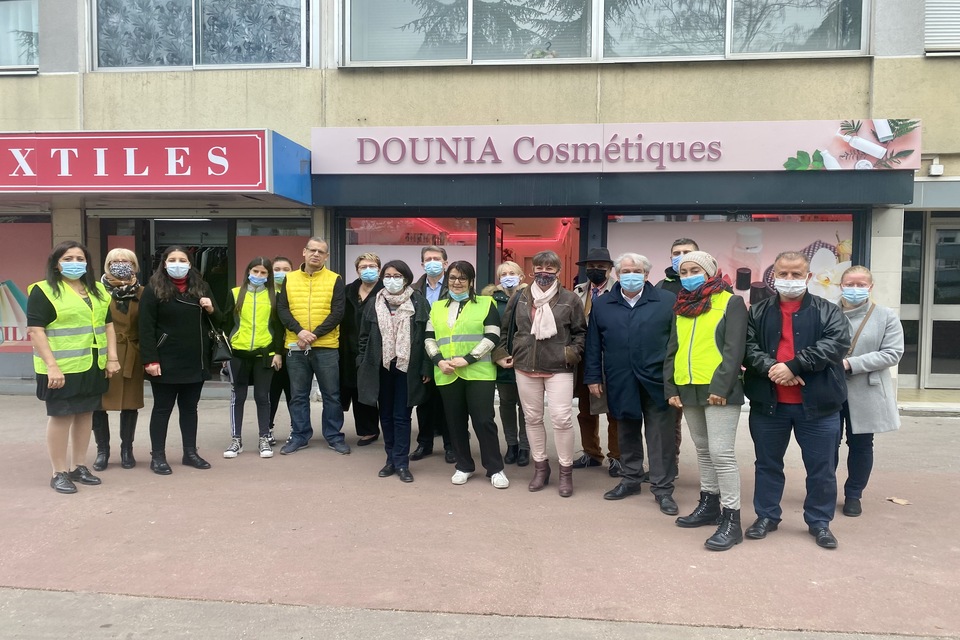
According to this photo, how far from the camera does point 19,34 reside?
385 inches

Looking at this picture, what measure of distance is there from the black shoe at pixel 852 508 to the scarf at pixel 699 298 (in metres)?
1.82

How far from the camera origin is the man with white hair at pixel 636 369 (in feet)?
17.0

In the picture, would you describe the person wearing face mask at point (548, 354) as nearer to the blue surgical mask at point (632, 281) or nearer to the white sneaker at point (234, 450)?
the blue surgical mask at point (632, 281)

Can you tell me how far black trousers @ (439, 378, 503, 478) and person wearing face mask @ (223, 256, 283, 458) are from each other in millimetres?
1846

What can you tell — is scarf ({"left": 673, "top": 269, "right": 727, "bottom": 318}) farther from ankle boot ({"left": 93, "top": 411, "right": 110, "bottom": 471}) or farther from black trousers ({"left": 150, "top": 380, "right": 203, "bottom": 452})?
ankle boot ({"left": 93, "top": 411, "right": 110, "bottom": 471})

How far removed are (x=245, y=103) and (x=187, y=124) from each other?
2.72ft

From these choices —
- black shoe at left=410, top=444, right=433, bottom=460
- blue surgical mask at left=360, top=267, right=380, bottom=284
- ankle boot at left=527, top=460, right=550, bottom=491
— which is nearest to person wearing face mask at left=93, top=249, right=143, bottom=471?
blue surgical mask at left=360, top=267, right=380, bottom=284

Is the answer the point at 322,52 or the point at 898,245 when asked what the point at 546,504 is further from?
the point at 322,52

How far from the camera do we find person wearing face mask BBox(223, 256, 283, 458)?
21.3ft

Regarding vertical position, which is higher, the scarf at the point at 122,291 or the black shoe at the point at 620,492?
the scarf at the point at 122,291

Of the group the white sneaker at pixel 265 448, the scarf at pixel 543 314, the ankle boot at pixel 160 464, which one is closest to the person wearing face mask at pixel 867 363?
the scarf at pixel 543 314

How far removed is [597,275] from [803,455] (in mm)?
2188

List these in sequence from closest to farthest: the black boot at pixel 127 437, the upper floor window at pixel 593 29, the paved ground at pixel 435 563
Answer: the paved ground at pixel 435 563 < the black boot at pixel 127 437 < the upper floor window at pixel 593 29

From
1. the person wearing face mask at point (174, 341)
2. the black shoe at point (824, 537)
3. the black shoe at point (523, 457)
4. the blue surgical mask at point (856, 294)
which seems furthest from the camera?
the black shoe at point (523, 457)
